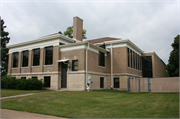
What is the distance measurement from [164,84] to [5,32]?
39.6m

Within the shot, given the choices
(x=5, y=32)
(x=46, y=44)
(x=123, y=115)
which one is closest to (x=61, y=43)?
(x=46, y=44)

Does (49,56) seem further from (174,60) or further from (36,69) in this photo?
(174,60)

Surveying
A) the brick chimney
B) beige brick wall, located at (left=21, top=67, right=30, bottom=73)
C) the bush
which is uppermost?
the brick chimney

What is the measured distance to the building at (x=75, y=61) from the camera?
71.5 ft

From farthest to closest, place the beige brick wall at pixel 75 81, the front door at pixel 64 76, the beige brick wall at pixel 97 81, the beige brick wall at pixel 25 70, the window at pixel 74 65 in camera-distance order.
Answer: the beige brick wall at pixel 25 70, the front door at pixel 64 76, the beige brick wall at pixel 97 81, the window at pixel 74 65, the beige brick wall at pixel 75 81

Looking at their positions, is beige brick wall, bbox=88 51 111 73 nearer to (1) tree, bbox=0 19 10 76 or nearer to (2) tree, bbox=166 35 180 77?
(2) tree, bbox=166 35 180 77

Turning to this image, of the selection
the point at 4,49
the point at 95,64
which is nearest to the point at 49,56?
the point at 95,64

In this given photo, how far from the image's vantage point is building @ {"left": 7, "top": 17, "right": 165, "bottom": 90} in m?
21.8

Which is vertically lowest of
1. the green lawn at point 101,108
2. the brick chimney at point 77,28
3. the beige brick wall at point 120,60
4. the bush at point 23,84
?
the green lawn at point 101,108

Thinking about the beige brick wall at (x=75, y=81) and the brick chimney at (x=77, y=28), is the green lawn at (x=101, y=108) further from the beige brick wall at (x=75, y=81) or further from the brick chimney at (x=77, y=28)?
the brick chimney at (x=77, y=28)

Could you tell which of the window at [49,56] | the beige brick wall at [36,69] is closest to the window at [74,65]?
the window at [49,56]

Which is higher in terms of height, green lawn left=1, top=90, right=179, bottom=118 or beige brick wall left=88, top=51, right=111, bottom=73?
beige brick wall left=88, top=51, right=111, bottom=73

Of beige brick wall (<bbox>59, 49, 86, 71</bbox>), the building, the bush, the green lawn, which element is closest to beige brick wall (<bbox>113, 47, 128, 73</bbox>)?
the building

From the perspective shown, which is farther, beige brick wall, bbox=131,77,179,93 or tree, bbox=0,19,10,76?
tree, bbox=0,19,10,76
